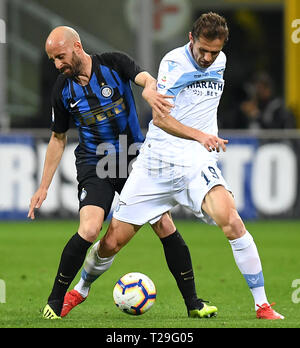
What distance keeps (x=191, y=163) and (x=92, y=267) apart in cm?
112

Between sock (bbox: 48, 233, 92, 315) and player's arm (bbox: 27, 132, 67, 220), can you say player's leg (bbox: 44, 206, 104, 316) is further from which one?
player's arm (bbox: 27, 132, 67, 220)

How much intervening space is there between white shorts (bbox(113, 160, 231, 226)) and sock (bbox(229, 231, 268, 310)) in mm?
257

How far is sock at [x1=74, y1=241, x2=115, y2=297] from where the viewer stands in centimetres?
771

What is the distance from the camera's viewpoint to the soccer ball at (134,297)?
750cm

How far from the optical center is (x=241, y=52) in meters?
A: 25.2

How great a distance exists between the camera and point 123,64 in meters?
7.60

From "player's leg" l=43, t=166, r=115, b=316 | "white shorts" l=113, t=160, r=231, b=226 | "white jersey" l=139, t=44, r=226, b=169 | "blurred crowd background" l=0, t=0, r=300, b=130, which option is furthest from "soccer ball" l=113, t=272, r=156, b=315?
"blurred crowd background" l=0, t=0, r=300, b=130

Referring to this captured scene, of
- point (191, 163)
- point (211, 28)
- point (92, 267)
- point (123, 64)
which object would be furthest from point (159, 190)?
point (211, 28)

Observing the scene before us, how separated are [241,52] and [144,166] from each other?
1809 cm

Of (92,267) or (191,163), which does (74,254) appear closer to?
(92,267)

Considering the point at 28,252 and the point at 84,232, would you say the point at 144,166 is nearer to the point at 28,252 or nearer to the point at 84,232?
the point at 84,232

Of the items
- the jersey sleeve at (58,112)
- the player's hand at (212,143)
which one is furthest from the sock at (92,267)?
the player's hand at (212,143)
